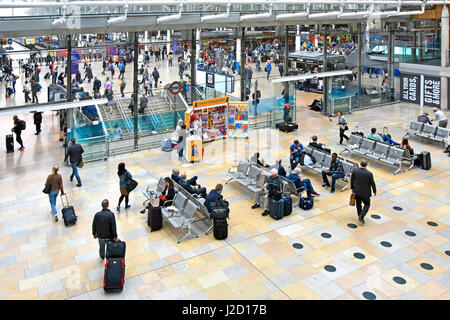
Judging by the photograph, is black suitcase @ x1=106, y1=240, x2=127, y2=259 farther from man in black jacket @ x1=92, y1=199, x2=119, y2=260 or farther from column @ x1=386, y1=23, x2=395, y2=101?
column @ x1=386, y1=23, x2=395, y2=101

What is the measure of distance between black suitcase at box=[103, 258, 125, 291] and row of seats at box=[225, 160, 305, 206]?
4.84 m

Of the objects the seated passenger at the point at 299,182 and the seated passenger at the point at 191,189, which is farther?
the seated passenger at the point at 299,182

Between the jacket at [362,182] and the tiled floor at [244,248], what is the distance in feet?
2.80

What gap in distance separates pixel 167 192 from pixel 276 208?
8.80ft

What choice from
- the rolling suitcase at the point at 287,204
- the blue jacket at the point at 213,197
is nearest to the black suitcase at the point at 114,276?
the blue jacket at the point at 213,197

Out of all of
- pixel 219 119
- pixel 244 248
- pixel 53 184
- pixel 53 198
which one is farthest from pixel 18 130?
pixel 244 248

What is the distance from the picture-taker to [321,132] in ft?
63.3

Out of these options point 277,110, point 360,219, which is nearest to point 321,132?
point 277,110

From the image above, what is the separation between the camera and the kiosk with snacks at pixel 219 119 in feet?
57.4

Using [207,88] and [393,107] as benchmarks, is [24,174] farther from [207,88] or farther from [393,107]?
[393,107]

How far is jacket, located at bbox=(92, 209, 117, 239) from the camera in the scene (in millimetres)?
8930

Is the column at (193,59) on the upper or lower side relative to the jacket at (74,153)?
upper

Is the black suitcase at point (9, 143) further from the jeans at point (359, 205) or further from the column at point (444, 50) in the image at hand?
the column at point (444, 50)

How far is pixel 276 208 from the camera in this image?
11.2 meters
